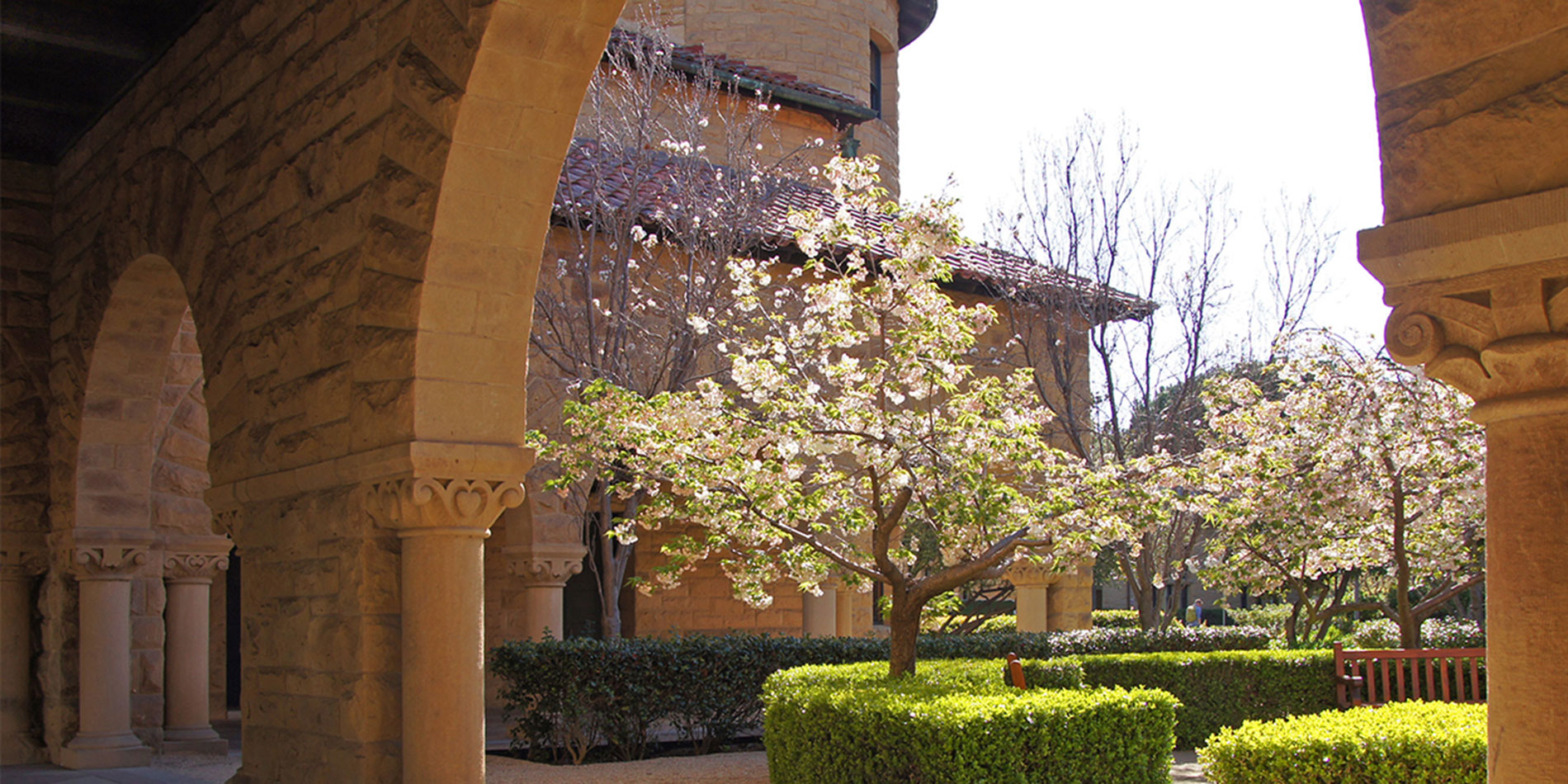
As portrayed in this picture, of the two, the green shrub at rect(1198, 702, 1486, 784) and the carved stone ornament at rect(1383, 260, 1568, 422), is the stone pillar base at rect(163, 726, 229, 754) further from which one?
the carved stone ornament at rect(1383, 260, 1568, 422)

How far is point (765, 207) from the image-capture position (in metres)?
13.4

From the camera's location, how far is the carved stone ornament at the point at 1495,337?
85.7 inches

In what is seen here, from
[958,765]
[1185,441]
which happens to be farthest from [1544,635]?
[1185,441]

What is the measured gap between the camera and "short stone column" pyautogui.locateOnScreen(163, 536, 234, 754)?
11.0 meters

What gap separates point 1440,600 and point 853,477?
6.08 meters

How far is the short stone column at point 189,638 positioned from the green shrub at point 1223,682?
7.88 metres

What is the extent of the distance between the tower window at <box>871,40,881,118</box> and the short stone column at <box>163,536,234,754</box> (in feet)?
Answer: 43.3

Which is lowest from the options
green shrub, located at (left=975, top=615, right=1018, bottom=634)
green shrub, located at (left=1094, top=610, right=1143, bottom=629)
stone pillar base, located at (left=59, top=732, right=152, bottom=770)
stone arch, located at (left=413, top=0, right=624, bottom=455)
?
green shrub, located at (left=1094, top=610, right=1143, bottom=629)

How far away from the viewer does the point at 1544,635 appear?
7.13 ft

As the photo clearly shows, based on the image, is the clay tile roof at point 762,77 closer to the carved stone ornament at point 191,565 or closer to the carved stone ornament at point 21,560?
the carved stone ornament at point 191,565

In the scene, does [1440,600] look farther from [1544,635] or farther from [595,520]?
[1544,635]

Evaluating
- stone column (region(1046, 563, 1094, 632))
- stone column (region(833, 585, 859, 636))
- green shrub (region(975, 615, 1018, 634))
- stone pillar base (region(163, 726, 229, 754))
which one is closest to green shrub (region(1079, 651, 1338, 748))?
stone column (region(833, 585, 859, 636))

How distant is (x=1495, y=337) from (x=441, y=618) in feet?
11.9

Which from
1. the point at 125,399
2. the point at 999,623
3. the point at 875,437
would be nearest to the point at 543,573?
the point at 125,399
